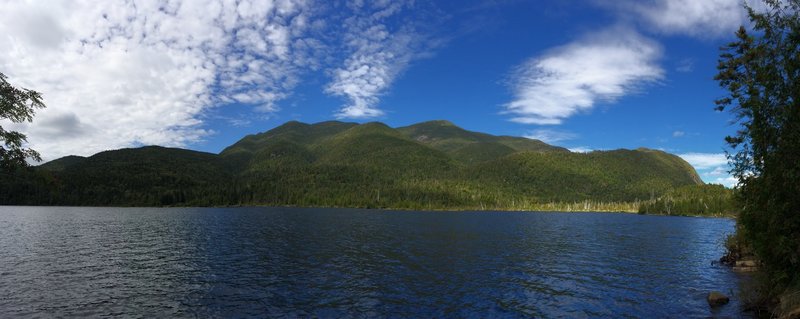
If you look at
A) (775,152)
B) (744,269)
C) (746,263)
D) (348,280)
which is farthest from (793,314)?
(746,263)

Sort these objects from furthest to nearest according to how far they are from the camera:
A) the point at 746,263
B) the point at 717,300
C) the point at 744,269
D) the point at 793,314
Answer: the point at 746,263 → the point at 744,269 → the point at 717,300 → the point at 793,314

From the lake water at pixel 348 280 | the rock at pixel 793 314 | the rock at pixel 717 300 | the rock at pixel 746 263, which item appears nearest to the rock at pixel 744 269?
the rock at pixel 746 263

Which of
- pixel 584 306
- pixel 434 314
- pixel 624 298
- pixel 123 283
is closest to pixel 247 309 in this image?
pixel 434 314

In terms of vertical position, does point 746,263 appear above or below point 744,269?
above

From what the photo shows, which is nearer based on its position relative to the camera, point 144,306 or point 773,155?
point 773,155

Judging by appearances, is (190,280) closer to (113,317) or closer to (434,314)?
(113,317)

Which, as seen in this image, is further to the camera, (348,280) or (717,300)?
(348,280)

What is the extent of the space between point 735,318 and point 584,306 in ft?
36.0

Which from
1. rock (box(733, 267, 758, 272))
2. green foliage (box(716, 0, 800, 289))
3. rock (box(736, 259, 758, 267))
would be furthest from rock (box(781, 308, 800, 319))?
rock (box(733, 267, 758, 272))

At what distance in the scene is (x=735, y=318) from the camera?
3341 cm

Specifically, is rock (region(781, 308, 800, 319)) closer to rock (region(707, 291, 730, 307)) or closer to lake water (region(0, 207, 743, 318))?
lake water (region(0, 207, 743, 318))

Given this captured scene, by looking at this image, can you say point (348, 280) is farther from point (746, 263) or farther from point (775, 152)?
point (746, 263)

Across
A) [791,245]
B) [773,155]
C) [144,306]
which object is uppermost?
[773,155]

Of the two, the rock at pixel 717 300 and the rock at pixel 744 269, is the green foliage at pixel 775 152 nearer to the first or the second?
the rock at pixel 717 300
